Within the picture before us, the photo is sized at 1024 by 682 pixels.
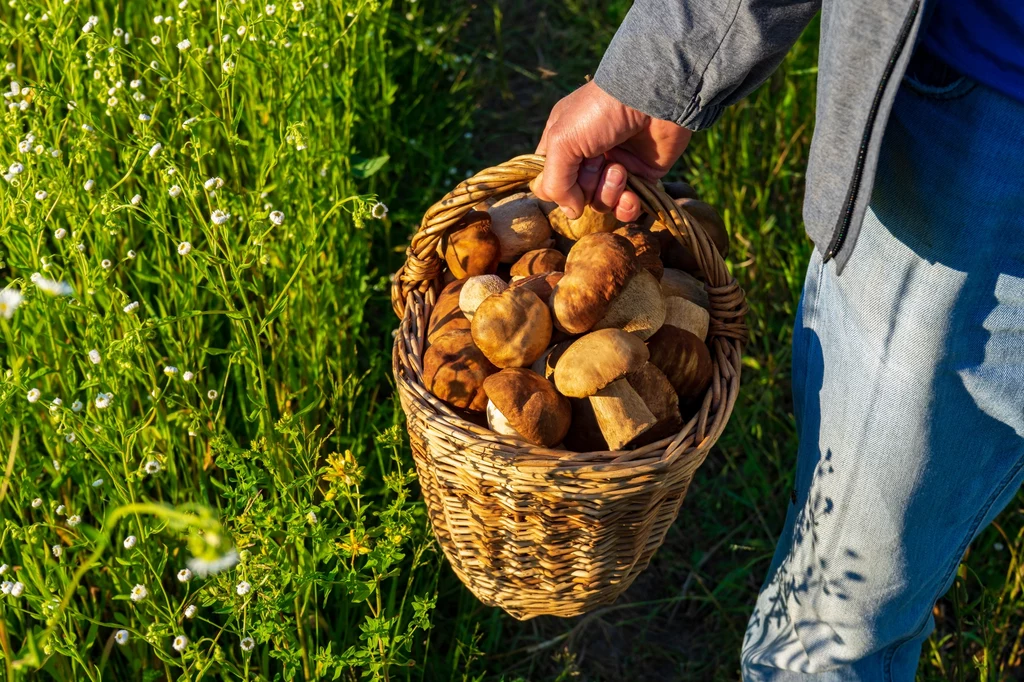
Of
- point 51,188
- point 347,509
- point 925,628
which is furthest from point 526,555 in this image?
point 51,188

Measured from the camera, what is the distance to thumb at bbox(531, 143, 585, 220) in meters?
1.54

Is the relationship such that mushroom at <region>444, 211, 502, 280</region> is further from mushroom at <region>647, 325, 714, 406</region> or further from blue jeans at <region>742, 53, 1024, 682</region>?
blue jeans at <region>742, 53, 1024, 682</region>

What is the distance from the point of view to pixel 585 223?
5.89 feet

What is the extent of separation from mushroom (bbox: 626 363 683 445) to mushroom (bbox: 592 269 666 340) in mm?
75

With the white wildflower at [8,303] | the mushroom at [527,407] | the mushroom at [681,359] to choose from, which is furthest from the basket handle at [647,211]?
the white wildflower at [8,303]

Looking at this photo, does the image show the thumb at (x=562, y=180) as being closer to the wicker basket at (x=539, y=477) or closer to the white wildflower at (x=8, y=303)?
the wicker basket at (x=539, y=477)

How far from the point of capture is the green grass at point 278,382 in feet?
4.62

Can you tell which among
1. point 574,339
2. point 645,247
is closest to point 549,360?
point 574,339

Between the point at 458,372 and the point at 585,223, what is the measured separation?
45cm

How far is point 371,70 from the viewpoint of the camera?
286 centimetres

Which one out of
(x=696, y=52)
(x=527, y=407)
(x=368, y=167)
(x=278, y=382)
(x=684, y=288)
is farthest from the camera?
(x=368, y=167)

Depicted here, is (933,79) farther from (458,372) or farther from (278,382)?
(278,382)

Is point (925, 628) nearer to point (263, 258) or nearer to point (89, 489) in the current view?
Answer: point (263, 258)

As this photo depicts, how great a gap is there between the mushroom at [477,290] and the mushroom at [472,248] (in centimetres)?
4
